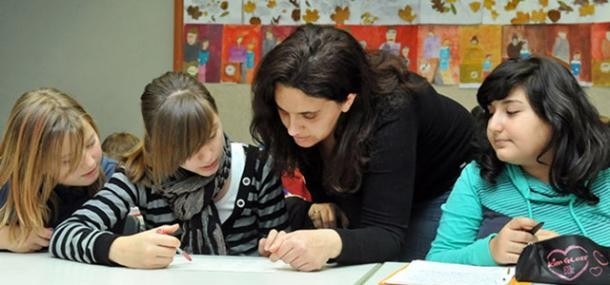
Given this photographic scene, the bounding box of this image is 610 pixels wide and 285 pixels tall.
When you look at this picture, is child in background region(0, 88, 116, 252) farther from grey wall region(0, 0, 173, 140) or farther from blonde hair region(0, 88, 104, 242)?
grey wall region(0, 0, 173, 140)

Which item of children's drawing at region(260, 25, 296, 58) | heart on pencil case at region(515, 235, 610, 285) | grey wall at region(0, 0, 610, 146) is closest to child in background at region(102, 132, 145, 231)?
grey wall at region(0, 0, 610, 146)

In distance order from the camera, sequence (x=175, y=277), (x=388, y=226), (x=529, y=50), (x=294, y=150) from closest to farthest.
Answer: (x=175, y=277), (x=388, y=226), (x=294, y=150), (x=529, y=50)

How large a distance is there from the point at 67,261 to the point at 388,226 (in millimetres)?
615

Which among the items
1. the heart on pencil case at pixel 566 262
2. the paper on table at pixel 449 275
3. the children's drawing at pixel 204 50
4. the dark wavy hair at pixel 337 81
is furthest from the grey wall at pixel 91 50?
the heart on pencil case at pixel 566 262

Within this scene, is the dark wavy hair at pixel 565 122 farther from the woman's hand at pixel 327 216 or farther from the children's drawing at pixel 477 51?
the children's drawing at pixel 477 51

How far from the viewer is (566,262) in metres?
1.09

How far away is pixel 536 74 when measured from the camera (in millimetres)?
1319

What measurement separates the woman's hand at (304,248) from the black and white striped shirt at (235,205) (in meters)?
0.34

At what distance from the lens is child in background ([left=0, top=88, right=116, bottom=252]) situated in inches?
59.5

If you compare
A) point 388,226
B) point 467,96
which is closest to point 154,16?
point 467,96

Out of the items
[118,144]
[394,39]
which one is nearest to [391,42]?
[394,39]

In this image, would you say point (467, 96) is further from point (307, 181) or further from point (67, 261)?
point (67, 261)

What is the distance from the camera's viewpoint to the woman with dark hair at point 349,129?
1302 millimetres

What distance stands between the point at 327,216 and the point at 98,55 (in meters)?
1.88
